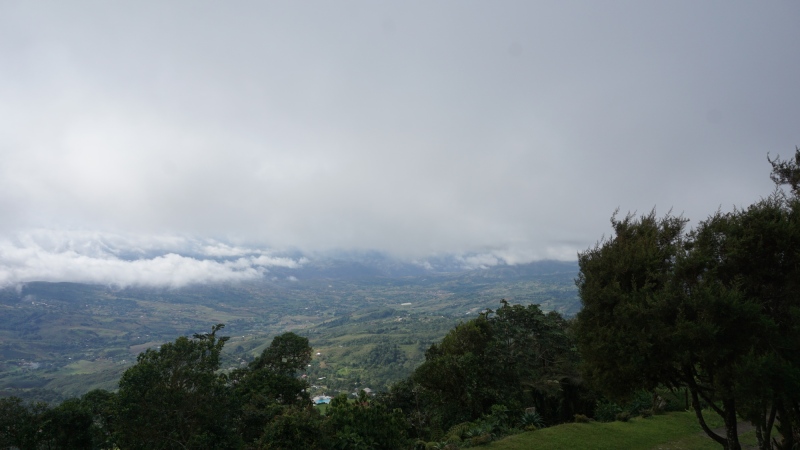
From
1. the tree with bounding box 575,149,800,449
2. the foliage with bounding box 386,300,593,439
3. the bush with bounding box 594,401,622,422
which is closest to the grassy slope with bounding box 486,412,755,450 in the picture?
the bush with bounding box 594,401,622,422

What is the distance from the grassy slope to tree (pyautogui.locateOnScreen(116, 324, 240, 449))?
42.8 ft

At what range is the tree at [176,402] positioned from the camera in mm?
16688

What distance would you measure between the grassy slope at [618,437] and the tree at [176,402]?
13.0 m

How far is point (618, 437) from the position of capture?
1639 centimetres

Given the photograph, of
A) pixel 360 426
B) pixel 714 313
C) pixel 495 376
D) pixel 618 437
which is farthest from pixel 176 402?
pixel 714 313

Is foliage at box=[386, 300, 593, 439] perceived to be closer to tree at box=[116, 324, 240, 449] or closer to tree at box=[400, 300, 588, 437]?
tree at box=[400, 300, 588, 437]

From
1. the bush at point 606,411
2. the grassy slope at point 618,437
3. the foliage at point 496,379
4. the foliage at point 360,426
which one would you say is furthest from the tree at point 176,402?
the bush at point 606,411

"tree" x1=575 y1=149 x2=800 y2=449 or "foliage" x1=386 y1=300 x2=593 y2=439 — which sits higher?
"tree" x1=575 y1=149 x2=800 y2=449

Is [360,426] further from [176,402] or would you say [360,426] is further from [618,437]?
[618,437]

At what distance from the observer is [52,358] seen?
191250 millimetres

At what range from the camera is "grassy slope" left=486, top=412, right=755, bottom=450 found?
15.2 metres

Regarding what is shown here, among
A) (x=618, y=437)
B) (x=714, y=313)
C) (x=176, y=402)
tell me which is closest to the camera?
(x=714, y=313)

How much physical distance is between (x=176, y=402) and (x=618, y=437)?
20199 millimetres

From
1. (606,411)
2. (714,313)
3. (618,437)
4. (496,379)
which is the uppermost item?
(714,313)
